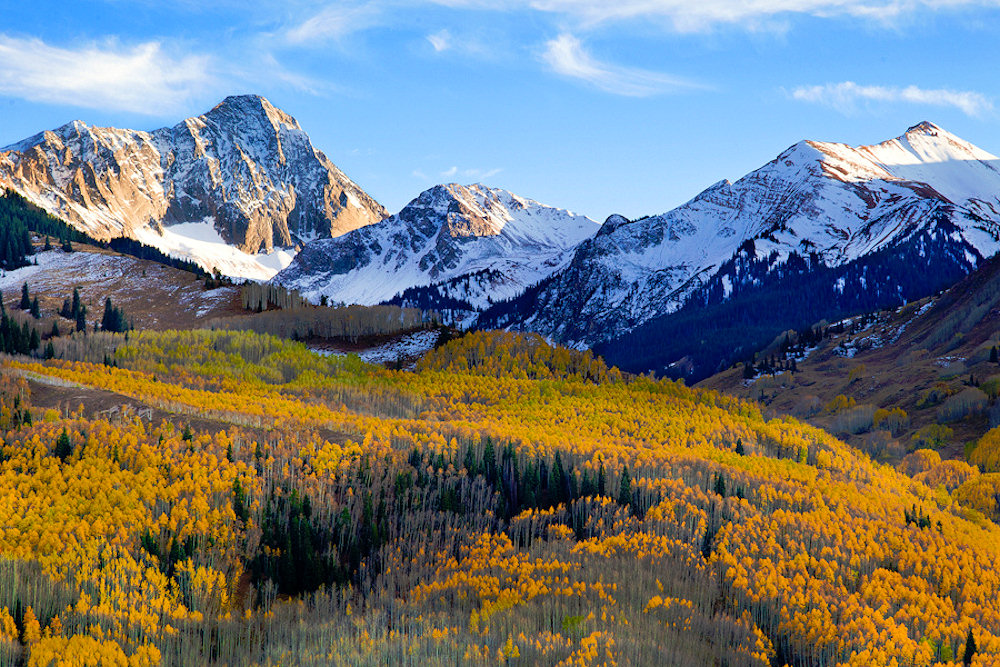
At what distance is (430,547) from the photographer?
31422mm

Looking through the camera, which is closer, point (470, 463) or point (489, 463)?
point (470, 463)

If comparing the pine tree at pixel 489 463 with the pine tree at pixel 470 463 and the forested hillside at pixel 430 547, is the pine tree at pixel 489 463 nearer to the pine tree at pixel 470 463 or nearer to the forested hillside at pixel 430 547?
the forested hillside at pixel 430 547

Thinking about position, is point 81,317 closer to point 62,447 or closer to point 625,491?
point 62,447

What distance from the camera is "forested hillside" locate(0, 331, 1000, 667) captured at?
21.8 meters

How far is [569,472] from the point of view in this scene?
1583 inches

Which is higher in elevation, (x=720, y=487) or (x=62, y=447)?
(x=62, y=447)

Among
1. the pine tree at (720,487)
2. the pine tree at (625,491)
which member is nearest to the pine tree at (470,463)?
the pine tree at (625,491)

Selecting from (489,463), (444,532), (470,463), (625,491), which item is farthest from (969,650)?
(470,463)

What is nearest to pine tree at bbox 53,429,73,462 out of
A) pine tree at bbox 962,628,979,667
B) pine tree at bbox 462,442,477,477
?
pine tree at bbox 462,442,477,477

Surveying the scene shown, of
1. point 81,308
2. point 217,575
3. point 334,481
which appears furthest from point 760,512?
point 81,308

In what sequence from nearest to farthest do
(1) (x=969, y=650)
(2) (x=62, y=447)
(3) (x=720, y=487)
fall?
(1) (x=969, y=650), (2) (x=62, y=447), (3) (x=720, y=487)

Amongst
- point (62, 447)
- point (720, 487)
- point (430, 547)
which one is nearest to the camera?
point (62, 447)

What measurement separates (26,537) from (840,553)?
31771 millimetres

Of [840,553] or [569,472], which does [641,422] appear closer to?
[569,472]
